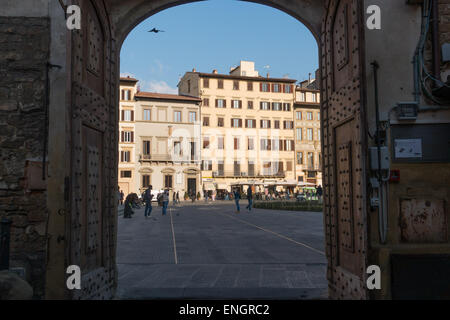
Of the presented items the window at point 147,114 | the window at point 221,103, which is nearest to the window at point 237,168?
the window at point 221,103

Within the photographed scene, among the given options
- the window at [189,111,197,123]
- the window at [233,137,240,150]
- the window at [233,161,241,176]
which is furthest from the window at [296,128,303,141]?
the window at [189,111,197,123]

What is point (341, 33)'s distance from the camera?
17.3 feet

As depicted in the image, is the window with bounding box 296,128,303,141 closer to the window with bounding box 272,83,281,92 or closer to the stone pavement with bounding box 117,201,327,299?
the window with bounding box 272,83,281,92

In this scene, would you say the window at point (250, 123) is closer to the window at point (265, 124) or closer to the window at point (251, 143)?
the window at point (265, 124)

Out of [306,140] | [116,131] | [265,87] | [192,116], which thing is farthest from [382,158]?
[306,140]

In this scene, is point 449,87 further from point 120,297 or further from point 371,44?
point 120,297

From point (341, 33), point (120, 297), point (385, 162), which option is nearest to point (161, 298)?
point (120, 297)

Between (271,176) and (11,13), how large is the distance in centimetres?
4963

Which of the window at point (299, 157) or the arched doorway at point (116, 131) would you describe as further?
the window at point (299, 157)

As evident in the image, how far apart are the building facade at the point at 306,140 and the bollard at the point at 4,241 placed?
5122 centimetres

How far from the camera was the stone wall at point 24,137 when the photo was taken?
461 cm

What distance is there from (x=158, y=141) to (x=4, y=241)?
45118mm

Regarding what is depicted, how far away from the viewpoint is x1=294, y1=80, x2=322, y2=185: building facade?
2158 inches

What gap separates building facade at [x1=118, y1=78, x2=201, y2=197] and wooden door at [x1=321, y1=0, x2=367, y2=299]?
141 ft
